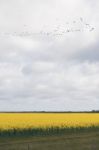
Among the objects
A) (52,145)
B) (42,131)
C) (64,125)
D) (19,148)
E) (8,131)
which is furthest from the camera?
(64,125)

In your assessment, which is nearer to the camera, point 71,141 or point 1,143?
point 1,143

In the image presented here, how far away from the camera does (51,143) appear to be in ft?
104

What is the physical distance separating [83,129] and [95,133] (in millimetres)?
2638

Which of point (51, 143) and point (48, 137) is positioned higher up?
point (48, 137)

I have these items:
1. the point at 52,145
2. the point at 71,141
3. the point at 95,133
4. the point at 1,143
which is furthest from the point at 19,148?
the point at 95,133

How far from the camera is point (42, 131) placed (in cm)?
3731

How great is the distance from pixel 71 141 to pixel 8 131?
507 cm

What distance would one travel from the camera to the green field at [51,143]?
29600 millimetres

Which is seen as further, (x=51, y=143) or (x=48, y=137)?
(x=48, y=137)

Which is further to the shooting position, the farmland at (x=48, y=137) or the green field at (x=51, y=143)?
the farmland at (x=48, y=137)

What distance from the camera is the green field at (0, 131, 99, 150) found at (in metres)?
29.6

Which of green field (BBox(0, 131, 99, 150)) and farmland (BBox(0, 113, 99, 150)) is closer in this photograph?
green field (BBox(0, 131, 99, 150))

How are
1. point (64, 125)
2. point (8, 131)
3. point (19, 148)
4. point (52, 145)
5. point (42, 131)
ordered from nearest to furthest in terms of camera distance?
point (19, 148), point (52, 145), point (8, 131), point (42, 131), point (64, 125)

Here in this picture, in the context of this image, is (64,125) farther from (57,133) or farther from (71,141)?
(71,141)
